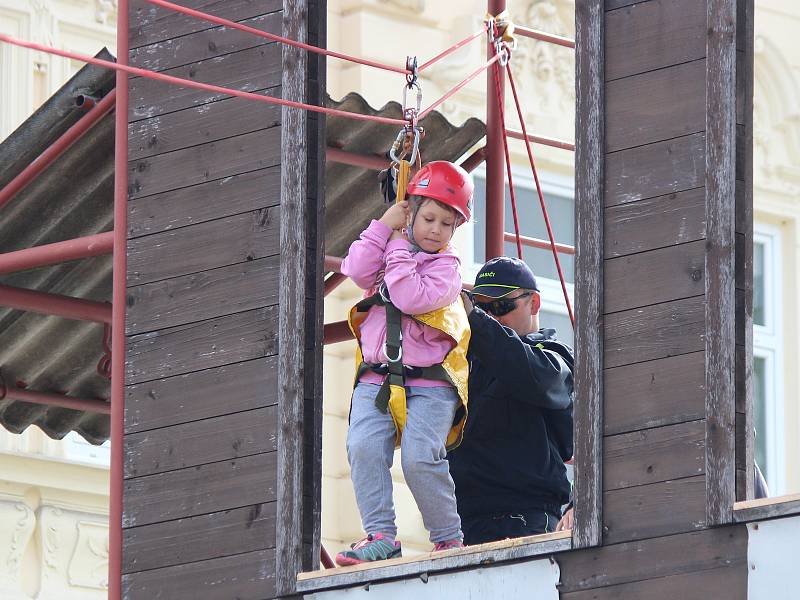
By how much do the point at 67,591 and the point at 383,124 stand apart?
7545mm

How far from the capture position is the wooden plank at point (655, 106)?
809cm

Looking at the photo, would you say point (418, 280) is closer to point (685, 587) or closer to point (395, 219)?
point (395, 219)

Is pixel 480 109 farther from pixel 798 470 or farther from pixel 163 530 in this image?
pixel 163 530

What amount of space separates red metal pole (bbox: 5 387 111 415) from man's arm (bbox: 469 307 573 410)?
4.15 m

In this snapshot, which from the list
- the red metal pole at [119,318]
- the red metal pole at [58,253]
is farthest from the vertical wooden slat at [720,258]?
the red metal pole at [58,253]

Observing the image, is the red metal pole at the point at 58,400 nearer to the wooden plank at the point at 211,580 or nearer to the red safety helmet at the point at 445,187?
the wooden plank at the point at 211,580

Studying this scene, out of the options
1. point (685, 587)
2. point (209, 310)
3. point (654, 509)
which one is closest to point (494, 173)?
point (209, 310)

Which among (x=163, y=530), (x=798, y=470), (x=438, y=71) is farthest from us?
(x=798, y=470)

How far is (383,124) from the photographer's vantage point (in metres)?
10.5

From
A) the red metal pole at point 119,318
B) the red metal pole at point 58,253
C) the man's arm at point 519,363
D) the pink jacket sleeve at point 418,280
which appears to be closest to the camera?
the pink jacket sleeve at point 418,280

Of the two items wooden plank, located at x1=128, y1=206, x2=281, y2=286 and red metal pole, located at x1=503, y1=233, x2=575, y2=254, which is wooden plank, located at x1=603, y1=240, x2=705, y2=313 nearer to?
wooden plank, located at x1=128, y1=206, x2=281, y2=286

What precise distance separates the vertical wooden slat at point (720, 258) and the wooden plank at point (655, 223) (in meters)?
0.06

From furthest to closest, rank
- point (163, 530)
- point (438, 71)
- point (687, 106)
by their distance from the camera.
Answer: point (438, 71), point (163, 530), point (687, 106)

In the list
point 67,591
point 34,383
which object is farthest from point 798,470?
point 34,383
